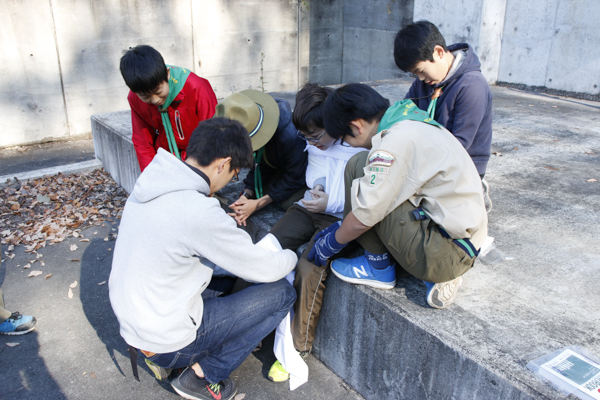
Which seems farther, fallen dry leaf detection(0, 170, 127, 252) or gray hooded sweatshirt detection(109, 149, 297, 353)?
fallen dry leaf detection(0, 170, 127, 252)

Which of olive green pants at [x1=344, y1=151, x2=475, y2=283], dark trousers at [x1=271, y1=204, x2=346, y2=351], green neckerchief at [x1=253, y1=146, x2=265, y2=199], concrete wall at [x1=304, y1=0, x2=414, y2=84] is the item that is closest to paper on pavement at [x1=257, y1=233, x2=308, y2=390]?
dark trousers at [x1=271, y1=204, x2=346, y2=351]

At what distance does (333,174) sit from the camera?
3.17 metres

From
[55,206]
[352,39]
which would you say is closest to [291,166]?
[55,206]

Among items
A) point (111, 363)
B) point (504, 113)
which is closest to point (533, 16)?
point (504, 113)

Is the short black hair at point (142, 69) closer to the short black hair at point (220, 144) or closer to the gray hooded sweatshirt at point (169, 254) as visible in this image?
the short black hair at point (220, 144)

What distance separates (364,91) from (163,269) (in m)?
1.36

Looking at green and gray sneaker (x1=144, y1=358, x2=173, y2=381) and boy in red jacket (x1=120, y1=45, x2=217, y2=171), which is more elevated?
boy in red jacket (x1=120, y1=45, x2=217, y2=171)

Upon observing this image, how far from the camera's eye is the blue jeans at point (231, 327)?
252 cm

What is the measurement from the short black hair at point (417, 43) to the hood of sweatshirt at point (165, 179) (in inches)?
60.4

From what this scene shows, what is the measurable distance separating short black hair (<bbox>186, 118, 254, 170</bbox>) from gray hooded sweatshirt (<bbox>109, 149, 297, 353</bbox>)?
5.0 inches

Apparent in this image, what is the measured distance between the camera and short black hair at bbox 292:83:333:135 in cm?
302

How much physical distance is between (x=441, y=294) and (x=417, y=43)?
155 centimetres

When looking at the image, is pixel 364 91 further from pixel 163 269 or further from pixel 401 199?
pixel 163 269

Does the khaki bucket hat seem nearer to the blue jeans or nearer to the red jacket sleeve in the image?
the red jacket sleeve
